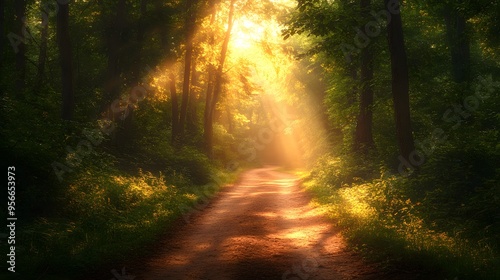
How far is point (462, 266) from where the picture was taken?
270 inches

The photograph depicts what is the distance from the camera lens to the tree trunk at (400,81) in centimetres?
1363

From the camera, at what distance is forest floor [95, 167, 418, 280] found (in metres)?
7.86

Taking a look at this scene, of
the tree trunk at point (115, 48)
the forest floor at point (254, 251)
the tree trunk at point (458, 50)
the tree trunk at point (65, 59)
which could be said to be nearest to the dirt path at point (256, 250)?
the forest floor at point (254, 251)

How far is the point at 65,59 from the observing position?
1609 cm

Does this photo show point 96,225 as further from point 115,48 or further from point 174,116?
point 174,116

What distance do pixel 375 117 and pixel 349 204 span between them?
34.7 ft

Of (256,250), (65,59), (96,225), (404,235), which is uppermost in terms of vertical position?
(65,59)

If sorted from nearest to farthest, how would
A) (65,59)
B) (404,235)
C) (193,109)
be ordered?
(404,235) → (65,59) → (193,109)

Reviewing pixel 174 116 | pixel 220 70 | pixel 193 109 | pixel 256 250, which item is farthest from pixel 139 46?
pixel 256 250

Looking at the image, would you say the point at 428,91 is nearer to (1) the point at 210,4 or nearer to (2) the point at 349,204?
(2) the point at 349,204

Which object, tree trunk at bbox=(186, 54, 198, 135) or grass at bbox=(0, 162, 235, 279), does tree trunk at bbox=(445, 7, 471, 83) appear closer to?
grass at bbox=(0, 162, 235, 279)

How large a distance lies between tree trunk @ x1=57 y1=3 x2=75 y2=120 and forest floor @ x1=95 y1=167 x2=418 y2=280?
6868mm

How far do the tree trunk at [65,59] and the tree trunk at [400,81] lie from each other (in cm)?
1218

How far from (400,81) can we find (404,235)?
6.38 metres
